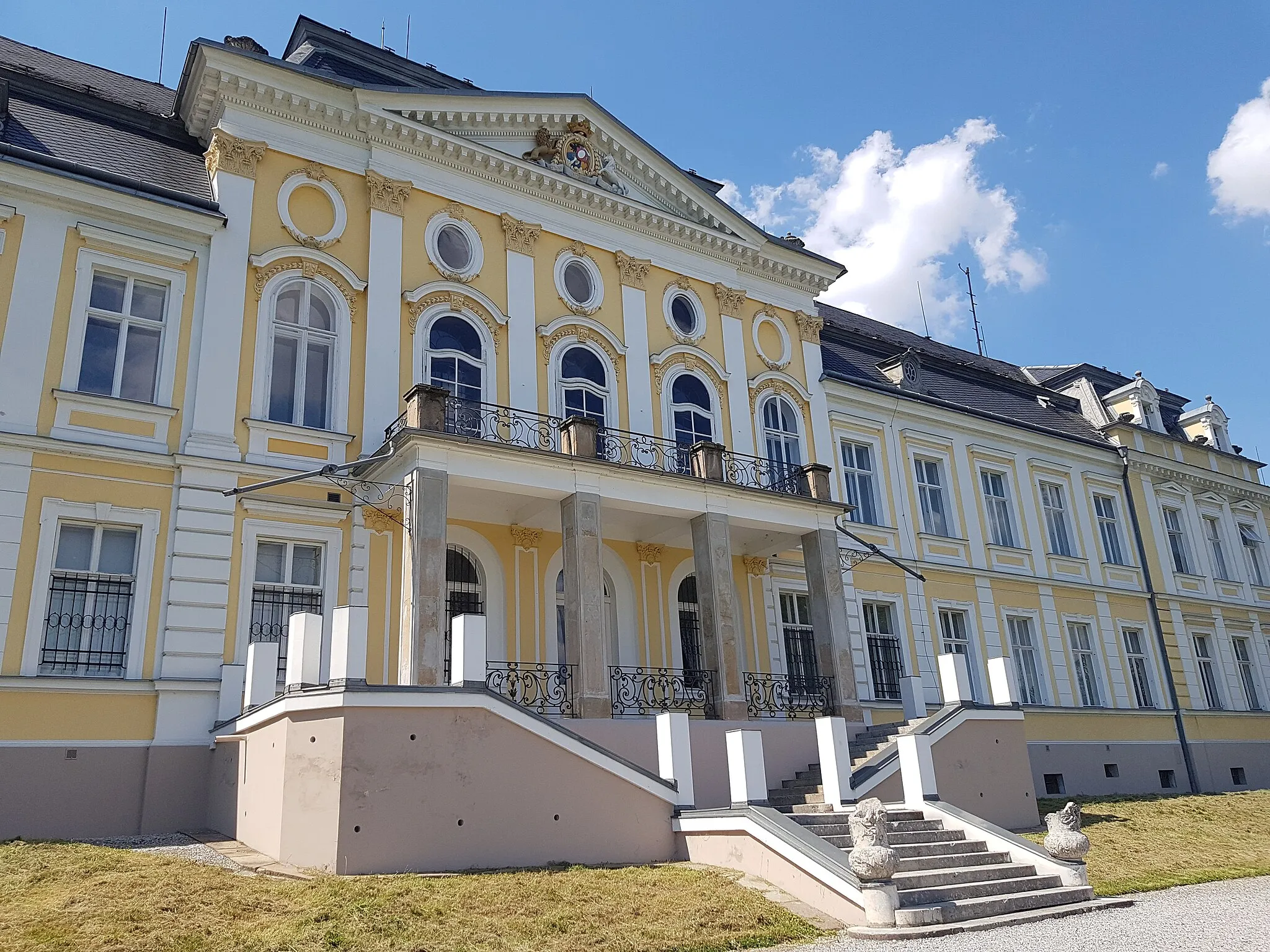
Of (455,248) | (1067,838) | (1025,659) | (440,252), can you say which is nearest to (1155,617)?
(1025,659)

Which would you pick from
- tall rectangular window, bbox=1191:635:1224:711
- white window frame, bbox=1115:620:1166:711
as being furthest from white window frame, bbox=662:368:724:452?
tall rectangular window, bbox=1191:635:1224:711

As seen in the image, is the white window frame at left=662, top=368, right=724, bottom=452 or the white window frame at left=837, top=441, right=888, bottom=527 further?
the white window frame at left=837, top=441, right=888, bottom=527

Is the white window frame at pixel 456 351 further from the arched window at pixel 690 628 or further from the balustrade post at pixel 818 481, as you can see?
the balustrade post at pixel 818 481

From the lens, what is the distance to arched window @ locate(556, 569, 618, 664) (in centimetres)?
1661

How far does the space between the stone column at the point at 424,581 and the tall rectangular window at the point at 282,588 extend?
1.77 m

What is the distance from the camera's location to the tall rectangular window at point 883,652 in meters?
21.0

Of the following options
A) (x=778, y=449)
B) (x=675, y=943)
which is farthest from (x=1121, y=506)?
(x=675, y=943)

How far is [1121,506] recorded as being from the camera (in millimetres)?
28266

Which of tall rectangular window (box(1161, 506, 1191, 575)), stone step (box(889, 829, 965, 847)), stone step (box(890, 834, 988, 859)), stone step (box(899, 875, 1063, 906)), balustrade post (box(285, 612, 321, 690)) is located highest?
tall rectangular window (box(1161, 506, 1191, 575))

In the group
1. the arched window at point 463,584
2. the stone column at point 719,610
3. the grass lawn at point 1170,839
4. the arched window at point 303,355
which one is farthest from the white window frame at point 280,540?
the grass lawn at point 1170,839

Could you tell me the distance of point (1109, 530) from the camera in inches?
1094

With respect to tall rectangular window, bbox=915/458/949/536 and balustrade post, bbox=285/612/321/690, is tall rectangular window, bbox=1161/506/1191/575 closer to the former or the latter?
tall rectangular window, bbox=915/458/949/536

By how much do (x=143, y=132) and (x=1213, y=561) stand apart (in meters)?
29.6

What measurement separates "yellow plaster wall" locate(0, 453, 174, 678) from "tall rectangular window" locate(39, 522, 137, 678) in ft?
0.83
